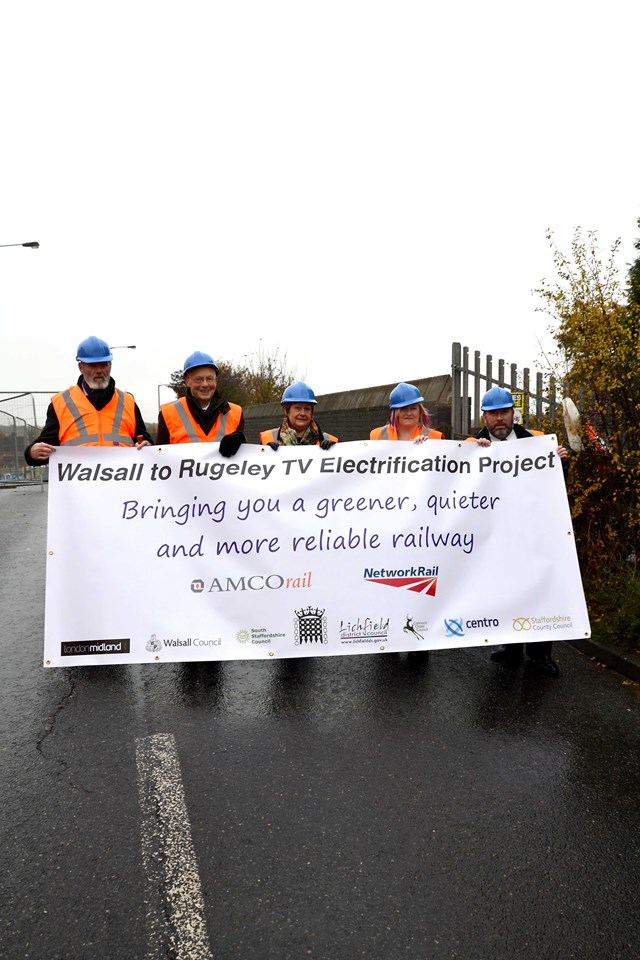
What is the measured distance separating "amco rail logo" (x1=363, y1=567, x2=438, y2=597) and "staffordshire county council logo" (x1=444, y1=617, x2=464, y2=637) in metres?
0.20

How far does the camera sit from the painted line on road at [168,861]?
88.7 inches

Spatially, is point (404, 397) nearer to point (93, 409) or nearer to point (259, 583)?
point (259, 583)

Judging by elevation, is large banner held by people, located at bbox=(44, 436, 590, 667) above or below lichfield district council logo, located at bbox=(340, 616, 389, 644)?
above

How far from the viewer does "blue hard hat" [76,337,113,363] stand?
4910 millimetres

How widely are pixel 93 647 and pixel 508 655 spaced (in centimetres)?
276

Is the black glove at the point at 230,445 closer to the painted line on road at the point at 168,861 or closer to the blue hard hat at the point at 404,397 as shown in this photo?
the blue hard hat at the point at 404,397

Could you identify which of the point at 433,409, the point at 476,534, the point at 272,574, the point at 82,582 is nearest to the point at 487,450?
the point at 476,534

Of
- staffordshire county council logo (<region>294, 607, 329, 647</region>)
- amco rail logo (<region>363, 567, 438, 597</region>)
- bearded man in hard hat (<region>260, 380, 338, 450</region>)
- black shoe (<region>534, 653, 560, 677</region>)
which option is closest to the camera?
staffordshire county council logo (<region>294, 607, 329, 647</region>)

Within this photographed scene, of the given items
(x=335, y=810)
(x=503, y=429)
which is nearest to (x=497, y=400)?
(x=503, y=429)

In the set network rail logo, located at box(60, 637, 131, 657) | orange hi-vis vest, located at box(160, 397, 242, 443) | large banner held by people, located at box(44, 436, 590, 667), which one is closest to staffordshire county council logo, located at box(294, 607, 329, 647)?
large banner held by people, located at box(44, 436, 590, 667)

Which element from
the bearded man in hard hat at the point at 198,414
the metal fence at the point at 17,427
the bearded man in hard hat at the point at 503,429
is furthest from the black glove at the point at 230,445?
the metal fence at the point at 17,427

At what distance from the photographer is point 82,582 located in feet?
13.8

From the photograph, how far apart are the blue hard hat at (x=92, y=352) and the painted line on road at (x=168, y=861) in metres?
2.64

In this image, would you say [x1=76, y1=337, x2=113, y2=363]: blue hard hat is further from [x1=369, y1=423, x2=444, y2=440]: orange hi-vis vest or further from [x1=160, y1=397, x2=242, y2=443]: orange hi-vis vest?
[x1=369, y1=423, x2=444, y2=440]: orange hi-vis vest
